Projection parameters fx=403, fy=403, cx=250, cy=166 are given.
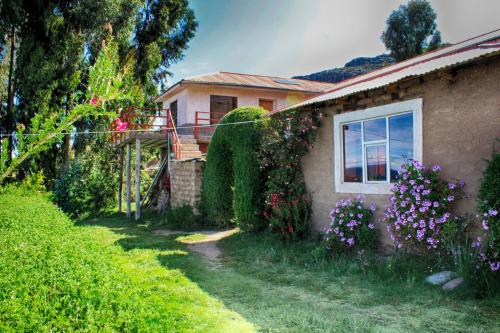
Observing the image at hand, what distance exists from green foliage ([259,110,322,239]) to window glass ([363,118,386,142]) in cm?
118

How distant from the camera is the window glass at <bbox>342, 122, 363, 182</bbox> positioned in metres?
8.00

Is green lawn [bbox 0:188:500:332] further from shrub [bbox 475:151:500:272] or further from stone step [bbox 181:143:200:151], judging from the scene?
stone step [bbox 181:143:200:151]

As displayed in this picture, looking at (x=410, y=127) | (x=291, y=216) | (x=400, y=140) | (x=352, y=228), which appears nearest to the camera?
(x=410, y=127)

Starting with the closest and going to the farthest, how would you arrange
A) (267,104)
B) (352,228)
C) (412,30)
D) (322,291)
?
(322,291), (352,228), (267,104), (412,30)

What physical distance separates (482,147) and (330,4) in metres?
6.39

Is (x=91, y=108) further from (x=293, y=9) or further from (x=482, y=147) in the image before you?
(x=293, y=9)

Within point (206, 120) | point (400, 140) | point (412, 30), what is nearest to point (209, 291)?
point (400, 140)

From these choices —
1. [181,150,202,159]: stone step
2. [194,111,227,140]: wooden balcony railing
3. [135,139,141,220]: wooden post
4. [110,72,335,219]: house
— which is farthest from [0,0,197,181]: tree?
[194,111,227,140]: wooden balcony railing

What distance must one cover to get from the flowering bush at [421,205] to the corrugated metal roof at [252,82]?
1435 centimetres

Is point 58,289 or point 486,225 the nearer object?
point 58,289

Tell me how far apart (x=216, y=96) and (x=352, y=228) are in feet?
48.7

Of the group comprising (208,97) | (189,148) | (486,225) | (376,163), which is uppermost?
(208,97)

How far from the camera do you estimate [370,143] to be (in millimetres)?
7812

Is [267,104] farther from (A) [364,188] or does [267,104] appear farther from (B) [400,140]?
(B) [400,140]
